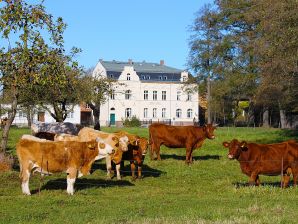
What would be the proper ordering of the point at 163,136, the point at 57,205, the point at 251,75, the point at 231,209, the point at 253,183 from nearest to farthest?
the point at 231,209, the point at 57,205, the point at 253,183, the point at 163,136, the point at 251,75

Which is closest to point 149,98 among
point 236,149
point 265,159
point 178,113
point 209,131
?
point 178,113

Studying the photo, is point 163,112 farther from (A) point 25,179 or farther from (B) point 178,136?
(A) point 25,179

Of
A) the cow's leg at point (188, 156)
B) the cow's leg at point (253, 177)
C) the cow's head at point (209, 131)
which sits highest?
the cow's head at point (209, 131)

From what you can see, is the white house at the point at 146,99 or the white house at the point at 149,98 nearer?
the white house at the point at 146,99

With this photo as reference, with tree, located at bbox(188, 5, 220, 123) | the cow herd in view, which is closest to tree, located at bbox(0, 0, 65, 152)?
the cow herd

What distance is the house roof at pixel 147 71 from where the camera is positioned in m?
111

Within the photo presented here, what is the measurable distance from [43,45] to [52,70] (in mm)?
1037

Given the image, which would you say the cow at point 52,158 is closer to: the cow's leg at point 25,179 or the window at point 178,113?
the cow's leg at point 25,179

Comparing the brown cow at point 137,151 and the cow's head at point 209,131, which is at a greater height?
the cow's head at point 209,131

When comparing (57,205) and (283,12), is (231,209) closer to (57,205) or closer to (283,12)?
(57,205)

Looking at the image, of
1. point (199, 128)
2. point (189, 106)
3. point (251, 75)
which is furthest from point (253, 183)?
point (189, 106)

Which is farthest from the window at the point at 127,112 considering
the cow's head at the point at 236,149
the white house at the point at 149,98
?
the cow's head at the point at 236,149

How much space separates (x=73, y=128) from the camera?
1277 inches

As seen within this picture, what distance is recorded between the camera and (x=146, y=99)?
108812 mm
